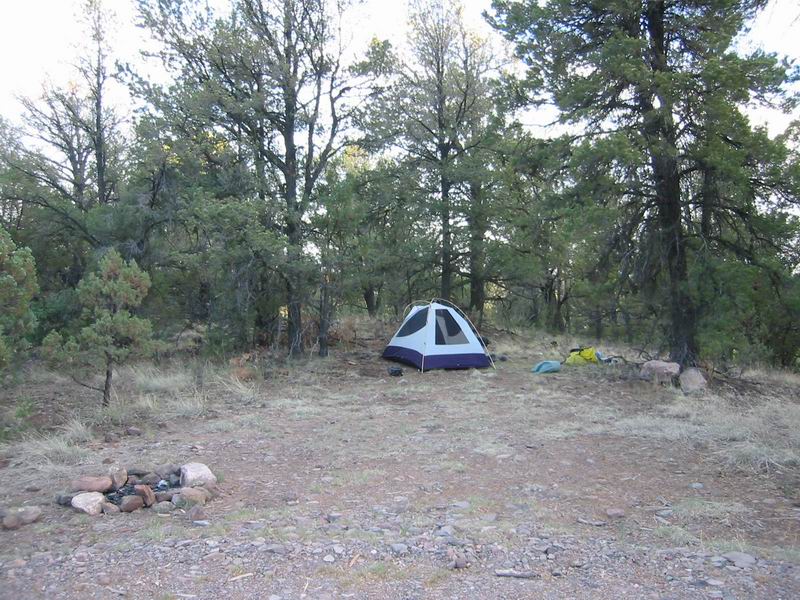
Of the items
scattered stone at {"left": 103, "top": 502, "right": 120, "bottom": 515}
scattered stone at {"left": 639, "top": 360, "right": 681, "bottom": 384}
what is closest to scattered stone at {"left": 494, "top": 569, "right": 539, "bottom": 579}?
scattered stone at {"left": 103, "top": 502, "right": 120, "bottom": 515}

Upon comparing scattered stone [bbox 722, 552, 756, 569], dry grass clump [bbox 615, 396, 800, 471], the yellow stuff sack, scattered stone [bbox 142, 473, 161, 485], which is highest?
the yellow stuff sack

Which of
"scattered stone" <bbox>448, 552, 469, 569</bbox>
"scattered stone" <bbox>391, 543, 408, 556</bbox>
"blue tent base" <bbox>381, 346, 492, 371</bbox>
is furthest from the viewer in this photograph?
"blue tent base" <bbox>381, 346, 492, 371</bbox>

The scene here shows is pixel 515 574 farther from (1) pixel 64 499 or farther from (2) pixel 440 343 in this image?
(2) pixel 440 343

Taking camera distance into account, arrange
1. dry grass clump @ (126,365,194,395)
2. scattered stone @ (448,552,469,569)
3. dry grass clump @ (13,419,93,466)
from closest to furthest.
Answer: scattered stone @ (448,552,469,569) < dry grass clump @ (13,419,93,466) < dry grass clump @ (126,365,194,395)

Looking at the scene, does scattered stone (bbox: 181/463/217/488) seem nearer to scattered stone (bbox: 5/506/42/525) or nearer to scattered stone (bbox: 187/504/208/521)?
scattered stone (bbox: 187/504/208/521)

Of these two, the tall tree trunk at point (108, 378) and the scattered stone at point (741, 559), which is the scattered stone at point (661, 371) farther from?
the tall tree trunk at point (108, 378)

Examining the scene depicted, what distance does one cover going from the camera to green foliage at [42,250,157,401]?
310 inches

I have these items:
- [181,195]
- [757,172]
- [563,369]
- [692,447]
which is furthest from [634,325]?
[181,195]

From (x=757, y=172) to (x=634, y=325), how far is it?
7826 mm

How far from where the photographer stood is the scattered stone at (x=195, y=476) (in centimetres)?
517

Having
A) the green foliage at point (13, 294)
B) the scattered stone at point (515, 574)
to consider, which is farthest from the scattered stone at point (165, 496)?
the green foliage at point (13, 294)

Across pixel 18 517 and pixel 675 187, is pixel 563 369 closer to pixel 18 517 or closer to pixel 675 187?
pixel 675 187

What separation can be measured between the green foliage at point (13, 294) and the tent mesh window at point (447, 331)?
7606 mm

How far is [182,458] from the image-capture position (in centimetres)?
611
